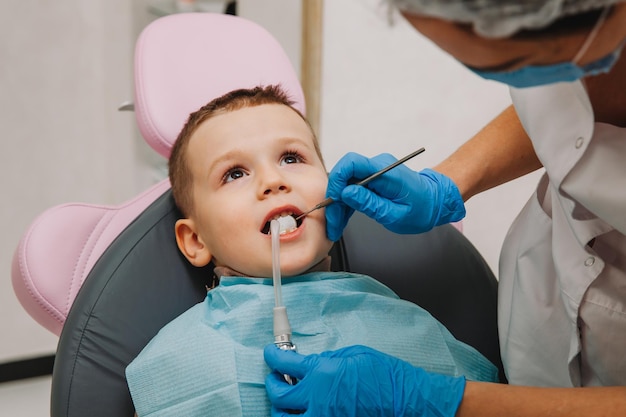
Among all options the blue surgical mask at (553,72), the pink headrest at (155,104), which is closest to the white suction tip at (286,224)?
the pink headrest at (155,104)

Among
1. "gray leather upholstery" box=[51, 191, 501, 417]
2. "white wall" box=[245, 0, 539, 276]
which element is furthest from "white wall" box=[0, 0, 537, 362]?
"gray leather upholstery" box=[51, 191, 501, 417]

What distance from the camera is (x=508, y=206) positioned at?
2498 mm

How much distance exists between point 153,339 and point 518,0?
0.86 m

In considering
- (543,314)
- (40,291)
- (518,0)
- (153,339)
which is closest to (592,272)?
(543,314)

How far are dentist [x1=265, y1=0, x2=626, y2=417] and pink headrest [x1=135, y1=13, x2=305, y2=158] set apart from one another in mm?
436

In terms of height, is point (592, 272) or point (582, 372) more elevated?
point (592, 272)

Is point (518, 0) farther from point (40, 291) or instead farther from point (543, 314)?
point (40, 291)

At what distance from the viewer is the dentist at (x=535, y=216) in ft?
2.52

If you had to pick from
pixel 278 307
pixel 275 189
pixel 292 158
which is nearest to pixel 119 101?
pixel 292 158

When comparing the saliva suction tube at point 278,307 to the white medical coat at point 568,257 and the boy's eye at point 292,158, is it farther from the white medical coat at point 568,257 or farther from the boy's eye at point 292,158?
the white medical coat at point 568,257

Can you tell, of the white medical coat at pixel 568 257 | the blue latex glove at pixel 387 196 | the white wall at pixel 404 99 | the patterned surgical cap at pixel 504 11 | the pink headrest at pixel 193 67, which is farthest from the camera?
the white wall at pixel 404 99

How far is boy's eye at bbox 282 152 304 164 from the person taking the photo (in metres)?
1.41

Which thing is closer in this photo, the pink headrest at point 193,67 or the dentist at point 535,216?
the dentist at point 535,216

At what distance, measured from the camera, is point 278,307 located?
1.19 metres
